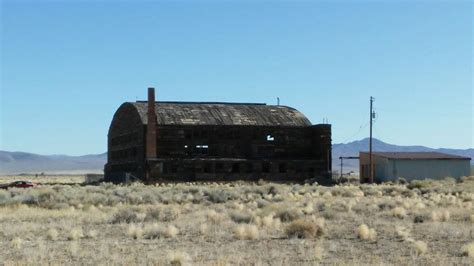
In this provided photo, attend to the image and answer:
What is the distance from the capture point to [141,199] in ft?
109

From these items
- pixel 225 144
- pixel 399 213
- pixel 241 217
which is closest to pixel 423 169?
pixel 225 144

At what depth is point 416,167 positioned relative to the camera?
66.7 metres

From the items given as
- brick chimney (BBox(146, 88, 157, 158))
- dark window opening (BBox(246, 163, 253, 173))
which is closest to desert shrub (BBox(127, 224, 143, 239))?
brick chimney (BBox(146, 88, 157, 158))

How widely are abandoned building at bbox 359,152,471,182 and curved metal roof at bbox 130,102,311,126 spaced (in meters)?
8.16

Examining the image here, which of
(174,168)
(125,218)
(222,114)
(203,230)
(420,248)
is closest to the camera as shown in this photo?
(420,248)

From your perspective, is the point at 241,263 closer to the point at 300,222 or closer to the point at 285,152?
the point at 300,222

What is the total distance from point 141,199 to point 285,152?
33717 mm

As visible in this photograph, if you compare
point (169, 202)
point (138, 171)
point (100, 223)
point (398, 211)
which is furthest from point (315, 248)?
point (138, 171)

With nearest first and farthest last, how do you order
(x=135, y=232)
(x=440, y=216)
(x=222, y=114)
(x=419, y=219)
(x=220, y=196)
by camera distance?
(x=135, y=232), (x=419, y=219), (x=440, y=216), (x=220, y=196), (x=222, y=114)

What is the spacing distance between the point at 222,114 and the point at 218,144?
3.90 metres

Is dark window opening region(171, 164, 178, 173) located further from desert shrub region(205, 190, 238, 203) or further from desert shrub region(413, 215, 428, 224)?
desert shrub region(413, 215, 428, 224)

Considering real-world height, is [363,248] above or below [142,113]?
below

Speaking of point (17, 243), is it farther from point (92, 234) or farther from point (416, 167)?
point (416, 167)

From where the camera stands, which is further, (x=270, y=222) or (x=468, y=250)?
(x=270, y=222)
